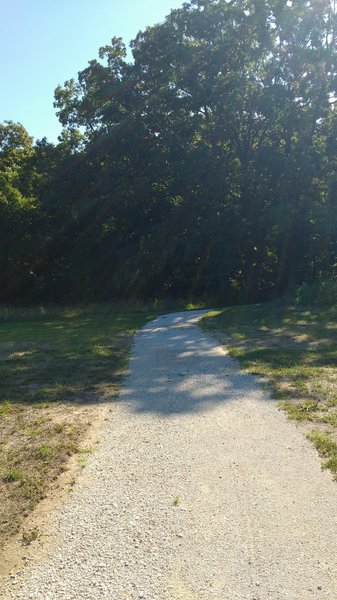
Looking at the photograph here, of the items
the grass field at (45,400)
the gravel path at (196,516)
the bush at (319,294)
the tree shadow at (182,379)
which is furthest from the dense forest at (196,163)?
the gravel path at (196,516)

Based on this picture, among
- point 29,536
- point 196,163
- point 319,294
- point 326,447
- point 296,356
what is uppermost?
point 196,163

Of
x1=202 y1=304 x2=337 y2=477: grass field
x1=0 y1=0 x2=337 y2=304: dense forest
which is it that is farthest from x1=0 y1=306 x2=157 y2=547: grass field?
x1=0 y1=0 x2=337 y2=304: dense forest

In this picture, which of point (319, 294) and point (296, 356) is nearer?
point (296, 356)

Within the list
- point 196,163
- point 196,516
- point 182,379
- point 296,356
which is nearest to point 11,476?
point 196,516

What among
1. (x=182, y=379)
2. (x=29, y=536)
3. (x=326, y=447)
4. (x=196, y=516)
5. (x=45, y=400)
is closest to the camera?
(x=29, y=536)

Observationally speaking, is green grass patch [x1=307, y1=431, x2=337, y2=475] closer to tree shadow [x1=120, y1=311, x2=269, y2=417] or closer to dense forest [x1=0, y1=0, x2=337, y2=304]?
tree shadow [x1=120, y1=311, x2=269, y2=417]

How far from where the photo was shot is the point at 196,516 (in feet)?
12.4

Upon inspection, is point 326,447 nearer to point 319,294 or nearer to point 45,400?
point 45,400

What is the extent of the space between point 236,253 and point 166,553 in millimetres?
28979

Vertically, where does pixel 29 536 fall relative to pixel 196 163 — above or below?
below

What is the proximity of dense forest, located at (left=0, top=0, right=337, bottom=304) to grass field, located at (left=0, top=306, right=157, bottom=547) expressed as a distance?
15.9m

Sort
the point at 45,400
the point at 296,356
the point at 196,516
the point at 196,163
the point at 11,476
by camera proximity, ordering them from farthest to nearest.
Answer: the point at 196,163, the point at 296,356, the point at 45,400, the point at 11,476, the point at 196,516

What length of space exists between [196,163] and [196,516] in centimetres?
2791

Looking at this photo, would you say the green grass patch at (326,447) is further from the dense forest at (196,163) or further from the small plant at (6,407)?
the dense forest at (196,163)
